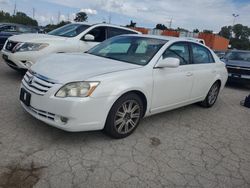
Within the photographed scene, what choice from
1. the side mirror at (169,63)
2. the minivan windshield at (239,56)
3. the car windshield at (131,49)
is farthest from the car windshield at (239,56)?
the side mirror at (169,63)

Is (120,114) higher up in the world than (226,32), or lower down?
lower down

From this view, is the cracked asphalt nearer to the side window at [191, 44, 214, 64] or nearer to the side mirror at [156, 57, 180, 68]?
the side mirror at [156, 57, 180, 68]

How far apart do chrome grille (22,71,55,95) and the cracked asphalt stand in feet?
2.10

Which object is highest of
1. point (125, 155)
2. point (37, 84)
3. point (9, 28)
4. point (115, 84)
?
point (9, 28)

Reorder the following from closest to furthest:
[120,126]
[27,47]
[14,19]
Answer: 1. [120,126]
2. [27,47]
3. [14,19]

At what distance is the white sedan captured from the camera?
315 centimetres

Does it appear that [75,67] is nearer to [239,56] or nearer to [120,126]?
[120,126]

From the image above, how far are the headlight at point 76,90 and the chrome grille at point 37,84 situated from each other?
0.59ft

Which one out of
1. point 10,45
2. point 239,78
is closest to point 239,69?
point 239,78

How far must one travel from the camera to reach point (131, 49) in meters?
4.47

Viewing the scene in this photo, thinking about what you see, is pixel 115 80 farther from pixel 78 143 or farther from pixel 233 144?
pixel 233 144

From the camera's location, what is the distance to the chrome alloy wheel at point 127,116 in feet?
11.7

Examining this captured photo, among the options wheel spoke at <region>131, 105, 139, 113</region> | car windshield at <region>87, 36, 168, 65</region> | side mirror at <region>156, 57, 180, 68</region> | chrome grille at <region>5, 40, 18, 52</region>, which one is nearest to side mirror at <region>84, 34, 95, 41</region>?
chrome grille at <region>5, 40, 18, 52</region>

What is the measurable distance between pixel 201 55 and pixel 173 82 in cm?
146
